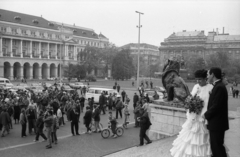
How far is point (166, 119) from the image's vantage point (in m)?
10.9

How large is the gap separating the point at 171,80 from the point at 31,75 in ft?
263

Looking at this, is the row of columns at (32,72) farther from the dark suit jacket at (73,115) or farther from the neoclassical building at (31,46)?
the dark suit jacket at (73,115)

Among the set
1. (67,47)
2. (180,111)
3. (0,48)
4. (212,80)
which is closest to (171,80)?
(180,111)

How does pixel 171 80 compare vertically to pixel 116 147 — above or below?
above

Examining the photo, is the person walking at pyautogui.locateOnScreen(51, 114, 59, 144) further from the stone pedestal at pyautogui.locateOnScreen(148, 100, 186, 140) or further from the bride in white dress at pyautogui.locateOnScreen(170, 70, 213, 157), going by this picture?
the bride in white dress at pyautogui.locateOnScreen(170, 70, 213, 157)

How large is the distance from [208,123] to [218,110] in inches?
13.6

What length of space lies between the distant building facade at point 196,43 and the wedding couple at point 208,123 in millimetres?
76409

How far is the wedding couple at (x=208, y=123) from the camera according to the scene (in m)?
4.39

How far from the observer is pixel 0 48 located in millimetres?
76812

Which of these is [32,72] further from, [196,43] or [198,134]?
[198,134]

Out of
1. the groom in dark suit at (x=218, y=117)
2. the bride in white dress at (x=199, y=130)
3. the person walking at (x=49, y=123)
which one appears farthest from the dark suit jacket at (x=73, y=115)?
the groom in dark suit at (x=218, y=117)

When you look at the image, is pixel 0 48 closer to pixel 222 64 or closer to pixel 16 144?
pixel 222 64

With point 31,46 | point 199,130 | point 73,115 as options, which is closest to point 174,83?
point 73,115

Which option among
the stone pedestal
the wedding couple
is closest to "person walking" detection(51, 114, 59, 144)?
the stone pedestal
